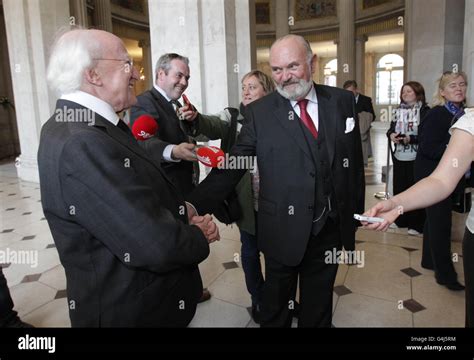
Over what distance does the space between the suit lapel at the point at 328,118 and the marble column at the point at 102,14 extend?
16.8 metres

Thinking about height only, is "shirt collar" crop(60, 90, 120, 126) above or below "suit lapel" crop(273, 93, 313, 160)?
above

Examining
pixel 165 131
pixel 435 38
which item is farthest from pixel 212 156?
pixel 435 38

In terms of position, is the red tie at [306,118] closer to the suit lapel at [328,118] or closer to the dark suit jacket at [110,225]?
the suit lapel at [328,118]

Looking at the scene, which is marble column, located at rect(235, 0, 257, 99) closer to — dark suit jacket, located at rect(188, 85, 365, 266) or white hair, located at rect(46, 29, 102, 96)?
dark suit jacket, located at rect(188, 85, 365, 266)

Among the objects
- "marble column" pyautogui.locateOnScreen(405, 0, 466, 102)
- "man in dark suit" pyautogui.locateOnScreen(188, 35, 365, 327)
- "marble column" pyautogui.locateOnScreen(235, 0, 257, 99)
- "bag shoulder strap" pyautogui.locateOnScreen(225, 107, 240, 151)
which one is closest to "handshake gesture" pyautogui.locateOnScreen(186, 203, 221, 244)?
"man in dark suit" pyautogui.locateOnScreen(188, 35, 365, 327)

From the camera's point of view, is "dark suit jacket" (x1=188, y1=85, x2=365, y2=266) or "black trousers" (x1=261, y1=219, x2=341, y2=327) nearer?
"dark suit jacket" (x1=188, y1=85, x2=365, y2=266)

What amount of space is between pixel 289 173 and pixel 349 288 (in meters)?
1.94

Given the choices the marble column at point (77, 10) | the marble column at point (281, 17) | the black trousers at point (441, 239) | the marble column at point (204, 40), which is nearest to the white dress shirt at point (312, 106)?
the black trousers at point (441, 239)

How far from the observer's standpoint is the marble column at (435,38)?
8.02m

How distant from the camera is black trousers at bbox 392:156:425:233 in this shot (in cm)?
466

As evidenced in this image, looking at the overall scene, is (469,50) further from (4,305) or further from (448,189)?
(4,305)

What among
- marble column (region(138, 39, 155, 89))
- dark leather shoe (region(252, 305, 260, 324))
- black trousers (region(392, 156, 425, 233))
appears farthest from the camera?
marble column (region(138, 39, 155, 89))

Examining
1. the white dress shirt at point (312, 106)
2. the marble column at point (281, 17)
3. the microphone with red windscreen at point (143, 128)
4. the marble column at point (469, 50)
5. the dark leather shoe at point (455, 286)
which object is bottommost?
the dark leather shoe at point (455, 286)

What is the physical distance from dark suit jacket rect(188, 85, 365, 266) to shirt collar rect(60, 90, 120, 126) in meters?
0.77
